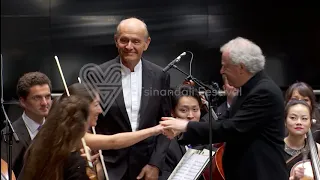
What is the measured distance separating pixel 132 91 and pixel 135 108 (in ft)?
0.33

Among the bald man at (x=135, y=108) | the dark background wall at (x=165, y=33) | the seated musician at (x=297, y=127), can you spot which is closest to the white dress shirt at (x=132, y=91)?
the bald man at (x=135, y=108)

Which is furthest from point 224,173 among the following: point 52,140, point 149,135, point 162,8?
point 162,8

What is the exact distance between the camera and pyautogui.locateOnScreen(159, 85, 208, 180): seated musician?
3915mm

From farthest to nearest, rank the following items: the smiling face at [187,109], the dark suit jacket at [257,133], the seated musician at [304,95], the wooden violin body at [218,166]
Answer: the seated musician at [304,95], the smiling face at [187,109], the wooden violin body at [218,166], the dark suit jacket at [257,133]

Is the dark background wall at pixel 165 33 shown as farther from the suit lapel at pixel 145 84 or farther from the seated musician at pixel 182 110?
the suit lapel at pixel 145 84

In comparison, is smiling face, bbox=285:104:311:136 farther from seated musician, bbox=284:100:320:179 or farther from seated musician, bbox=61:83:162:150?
seated musician, bbox=61:83:162:150

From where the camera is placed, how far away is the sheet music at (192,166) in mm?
3383

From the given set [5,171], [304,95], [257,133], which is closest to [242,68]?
[257,133]

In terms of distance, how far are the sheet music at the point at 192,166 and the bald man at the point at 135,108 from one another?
0.71 ft

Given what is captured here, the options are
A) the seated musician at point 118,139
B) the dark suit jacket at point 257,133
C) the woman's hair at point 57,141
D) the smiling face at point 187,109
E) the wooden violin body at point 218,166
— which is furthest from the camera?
the smiling face at point 187,109

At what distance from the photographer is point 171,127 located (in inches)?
133

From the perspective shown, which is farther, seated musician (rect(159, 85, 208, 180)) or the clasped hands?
seated musician (rect(159, 85, 208, 180))

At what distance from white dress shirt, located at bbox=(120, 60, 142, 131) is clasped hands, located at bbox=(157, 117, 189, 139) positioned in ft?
0.96

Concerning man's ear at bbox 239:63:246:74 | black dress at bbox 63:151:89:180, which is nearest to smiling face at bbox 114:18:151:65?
man's ear at bbox 239:63:246:74
